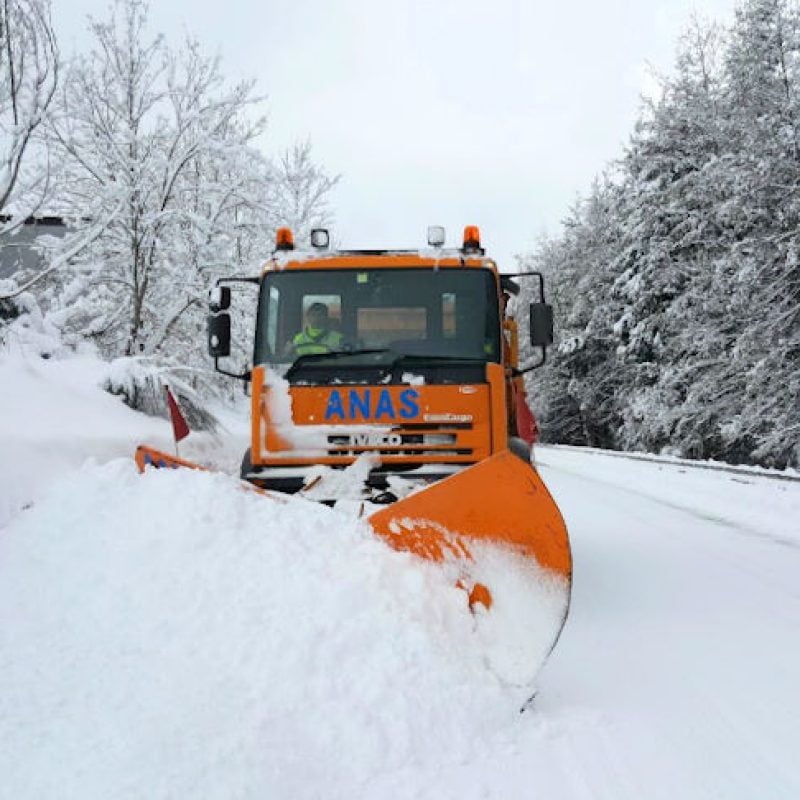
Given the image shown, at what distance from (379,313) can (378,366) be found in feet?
1.58

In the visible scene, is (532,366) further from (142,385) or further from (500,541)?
(142,385)

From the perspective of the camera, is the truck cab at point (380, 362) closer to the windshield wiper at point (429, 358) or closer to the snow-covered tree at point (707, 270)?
the windshield wiper at point (429, 358)

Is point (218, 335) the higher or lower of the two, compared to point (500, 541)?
higher

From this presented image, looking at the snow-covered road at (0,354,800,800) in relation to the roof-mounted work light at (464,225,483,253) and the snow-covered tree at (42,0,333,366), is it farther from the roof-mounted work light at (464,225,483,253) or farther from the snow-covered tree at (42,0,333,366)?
the snow-covered tree at (42,0,333,366)

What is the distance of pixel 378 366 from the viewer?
5172 millimetres

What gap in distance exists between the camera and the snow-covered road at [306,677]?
8.45 ft

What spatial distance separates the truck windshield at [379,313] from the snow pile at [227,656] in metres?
1.71

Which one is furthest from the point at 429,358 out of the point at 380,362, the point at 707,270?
the point at 707,270

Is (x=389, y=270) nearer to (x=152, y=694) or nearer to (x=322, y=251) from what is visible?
(x=322, y=251)

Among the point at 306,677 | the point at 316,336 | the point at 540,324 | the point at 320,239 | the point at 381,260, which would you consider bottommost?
the point at 306,677

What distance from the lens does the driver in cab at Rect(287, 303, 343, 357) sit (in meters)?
5.37

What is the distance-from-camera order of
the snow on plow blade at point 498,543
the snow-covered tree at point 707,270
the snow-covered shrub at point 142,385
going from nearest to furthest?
the snow on plow blade at point 498,543, the snow-covered shrub at point 142,385, the snow-covered tree at point 707,270

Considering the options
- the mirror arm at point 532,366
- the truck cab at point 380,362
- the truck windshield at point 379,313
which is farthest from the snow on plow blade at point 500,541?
the mirror arm at point 532,366

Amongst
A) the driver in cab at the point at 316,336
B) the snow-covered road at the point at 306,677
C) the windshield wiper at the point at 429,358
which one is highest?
the driver in cab at the point at 316,336
